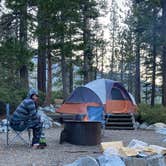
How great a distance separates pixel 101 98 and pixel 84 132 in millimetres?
5055

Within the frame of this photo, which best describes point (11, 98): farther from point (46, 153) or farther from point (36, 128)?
point (46, 153)

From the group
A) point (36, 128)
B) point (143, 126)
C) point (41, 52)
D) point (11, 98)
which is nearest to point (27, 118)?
point (36, 128)

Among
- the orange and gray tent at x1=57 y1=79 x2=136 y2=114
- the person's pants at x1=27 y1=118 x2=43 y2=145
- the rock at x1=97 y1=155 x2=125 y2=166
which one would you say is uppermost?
the orange and gray tent at x1=57 y1=79 x2=136 y2=114

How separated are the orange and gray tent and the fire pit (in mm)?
4865

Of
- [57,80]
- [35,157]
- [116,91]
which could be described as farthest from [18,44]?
[57,80]

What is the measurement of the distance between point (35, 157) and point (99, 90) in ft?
23.8

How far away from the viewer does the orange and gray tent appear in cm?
1536

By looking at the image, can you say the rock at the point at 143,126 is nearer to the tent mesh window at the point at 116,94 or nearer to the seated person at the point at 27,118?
the tent mesh window at the point at 116,94

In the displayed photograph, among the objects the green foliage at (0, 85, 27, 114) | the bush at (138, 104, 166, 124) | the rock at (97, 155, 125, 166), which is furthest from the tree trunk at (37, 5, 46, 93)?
the rock at (97, 155, 125, 166)

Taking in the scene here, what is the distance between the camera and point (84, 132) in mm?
10305

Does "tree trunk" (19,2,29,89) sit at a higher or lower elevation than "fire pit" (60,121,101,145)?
higher

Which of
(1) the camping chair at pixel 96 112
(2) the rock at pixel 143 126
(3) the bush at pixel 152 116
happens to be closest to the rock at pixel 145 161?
(1) the camping chair at pixel 96 112

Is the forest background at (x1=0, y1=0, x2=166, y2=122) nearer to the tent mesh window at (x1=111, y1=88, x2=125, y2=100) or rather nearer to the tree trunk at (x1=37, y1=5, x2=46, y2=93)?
the tree trunk at (x1=37, y1=5, x2=46, y2=93)

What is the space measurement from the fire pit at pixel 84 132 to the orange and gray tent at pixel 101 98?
4865 mm
